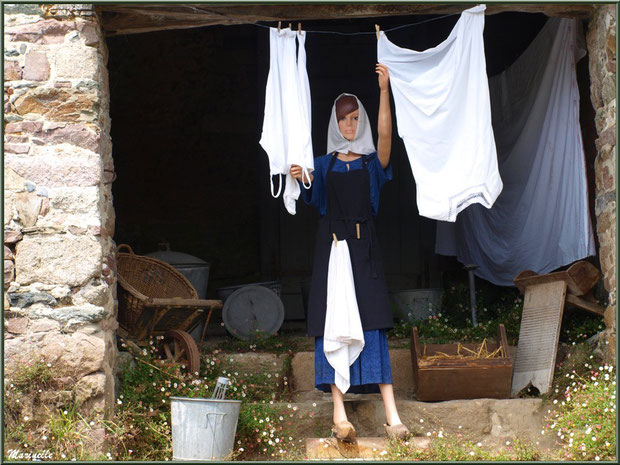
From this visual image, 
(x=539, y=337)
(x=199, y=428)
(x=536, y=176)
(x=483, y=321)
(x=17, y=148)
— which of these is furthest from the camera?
(x=483, y=321)

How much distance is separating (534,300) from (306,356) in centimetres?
153

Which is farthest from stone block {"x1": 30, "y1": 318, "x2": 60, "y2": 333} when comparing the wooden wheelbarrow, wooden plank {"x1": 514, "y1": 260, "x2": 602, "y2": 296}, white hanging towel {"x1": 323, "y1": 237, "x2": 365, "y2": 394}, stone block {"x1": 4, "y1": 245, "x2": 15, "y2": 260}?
wooden plank {"x1": 514, "y1": 260, "x2": 602, "y2": 296}

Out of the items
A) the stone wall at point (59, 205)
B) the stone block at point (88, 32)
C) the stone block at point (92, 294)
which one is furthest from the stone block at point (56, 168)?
the stone block at point (88, 32)

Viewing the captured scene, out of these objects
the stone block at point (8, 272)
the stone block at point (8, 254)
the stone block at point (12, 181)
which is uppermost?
the stone block at point (12, 181)

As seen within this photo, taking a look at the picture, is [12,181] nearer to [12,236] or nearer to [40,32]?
[12,236]

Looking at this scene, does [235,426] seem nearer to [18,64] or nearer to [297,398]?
[297,398]

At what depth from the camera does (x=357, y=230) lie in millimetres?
4586

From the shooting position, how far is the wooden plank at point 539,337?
4.91 m

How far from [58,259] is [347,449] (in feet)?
5.78

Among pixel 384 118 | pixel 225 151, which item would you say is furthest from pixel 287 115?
pixel 225 151

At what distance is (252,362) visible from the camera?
18.1 ft

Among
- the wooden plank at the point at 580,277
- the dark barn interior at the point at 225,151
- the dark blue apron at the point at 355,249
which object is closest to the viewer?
the dark blue apron at the point at 355,249

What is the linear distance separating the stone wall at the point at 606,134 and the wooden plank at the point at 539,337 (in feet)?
1.09

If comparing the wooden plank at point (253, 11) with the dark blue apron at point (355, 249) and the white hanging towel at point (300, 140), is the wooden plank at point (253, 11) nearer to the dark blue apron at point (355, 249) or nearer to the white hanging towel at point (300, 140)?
the white hanging towel at point (300, 140)
